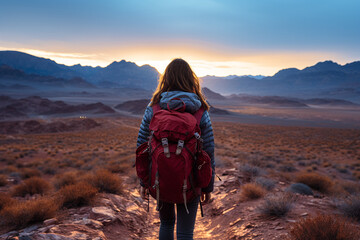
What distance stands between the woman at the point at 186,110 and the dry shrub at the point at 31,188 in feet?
16.1

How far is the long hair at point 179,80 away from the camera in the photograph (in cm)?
186

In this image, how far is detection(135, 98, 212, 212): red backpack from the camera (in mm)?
1459

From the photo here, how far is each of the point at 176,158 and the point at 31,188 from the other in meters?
5.59

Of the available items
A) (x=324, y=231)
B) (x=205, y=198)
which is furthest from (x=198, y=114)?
(x=324, y=231)

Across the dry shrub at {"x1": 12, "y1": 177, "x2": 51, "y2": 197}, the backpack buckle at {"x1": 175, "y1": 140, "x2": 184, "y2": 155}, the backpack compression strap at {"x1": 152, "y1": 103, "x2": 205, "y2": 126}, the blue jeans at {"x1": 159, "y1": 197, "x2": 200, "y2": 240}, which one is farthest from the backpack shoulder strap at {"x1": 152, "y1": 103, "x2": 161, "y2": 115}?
the dry shrub at {"x1": 12, "y1": 177, "x2": 51, "y2": 197}

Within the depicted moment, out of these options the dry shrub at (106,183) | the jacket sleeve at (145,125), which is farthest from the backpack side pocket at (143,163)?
the dry shrub at (106,183)

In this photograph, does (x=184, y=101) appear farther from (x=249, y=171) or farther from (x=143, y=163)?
(x=249, y=171)

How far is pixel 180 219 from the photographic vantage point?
177cm

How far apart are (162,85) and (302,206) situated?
355cm

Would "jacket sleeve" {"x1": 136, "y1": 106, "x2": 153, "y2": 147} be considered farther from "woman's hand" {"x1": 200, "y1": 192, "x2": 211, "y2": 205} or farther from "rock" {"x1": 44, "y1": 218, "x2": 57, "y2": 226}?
"rock" {"x1": 44, "y1": 218, "x2": 57, "y2": 226}

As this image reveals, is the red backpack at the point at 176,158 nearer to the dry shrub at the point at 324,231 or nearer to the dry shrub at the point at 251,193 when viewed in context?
the dry shrub at the point at 324,231

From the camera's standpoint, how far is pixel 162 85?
1.98 metres

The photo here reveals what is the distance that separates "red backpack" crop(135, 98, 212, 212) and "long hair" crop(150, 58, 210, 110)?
299 millimetres

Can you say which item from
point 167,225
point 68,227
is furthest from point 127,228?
point 167,225
